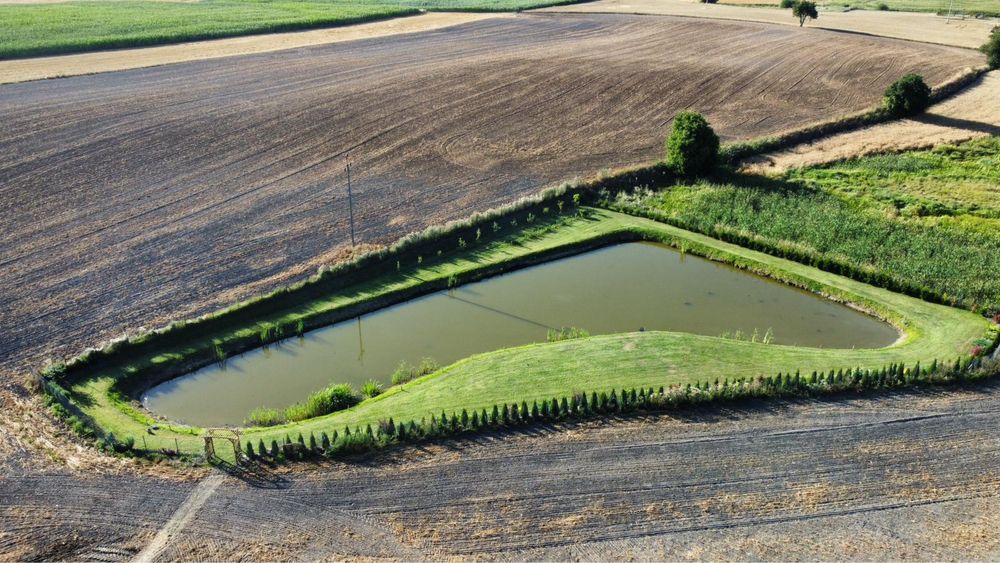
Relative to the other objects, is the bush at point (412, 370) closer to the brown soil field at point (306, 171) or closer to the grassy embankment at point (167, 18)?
the brown soil field at point (306, 171)

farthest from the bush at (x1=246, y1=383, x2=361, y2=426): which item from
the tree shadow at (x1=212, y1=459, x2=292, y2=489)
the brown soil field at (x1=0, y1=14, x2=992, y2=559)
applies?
the brown soil field at (x1=0, y1=14, x2=992, y2=559)

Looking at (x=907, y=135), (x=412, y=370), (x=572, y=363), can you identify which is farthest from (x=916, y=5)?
(x=412, y=370)

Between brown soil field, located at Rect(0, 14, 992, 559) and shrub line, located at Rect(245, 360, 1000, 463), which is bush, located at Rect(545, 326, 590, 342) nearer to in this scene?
shrub line, located at Rect(245, 360, 1000, 463)

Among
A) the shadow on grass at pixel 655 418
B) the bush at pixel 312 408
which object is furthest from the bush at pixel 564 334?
the bush at pixel 312 408

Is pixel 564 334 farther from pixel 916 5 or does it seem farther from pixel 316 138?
pixel 916 5

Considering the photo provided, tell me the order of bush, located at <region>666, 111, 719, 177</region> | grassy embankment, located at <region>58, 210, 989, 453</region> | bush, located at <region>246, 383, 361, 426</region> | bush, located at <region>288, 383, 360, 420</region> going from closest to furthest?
grassy embankment, located at <region>58, 210, 989, 453</region> → bush, located at <region>246, 383, 361, 426</region> → bush, located at <region>288, 383, 360, 420</region> → bush, located at <region>666, 111, 719, 177</region>

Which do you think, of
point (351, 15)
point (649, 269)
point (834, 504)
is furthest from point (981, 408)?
point (351, 15)
